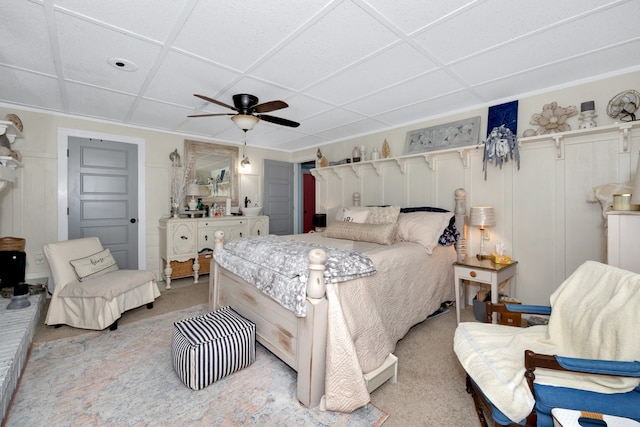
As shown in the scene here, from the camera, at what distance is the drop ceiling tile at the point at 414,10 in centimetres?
162

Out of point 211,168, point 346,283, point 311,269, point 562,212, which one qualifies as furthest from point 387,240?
point 211,168

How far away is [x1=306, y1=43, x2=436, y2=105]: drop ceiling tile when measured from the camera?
2211 mm

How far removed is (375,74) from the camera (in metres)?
2.51

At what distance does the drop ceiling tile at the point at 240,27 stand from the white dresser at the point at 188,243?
276 cm

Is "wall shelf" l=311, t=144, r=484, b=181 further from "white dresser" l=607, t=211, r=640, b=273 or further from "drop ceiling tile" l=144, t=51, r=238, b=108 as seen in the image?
"drop ceiling tile" l=144, t=51, r=238, b=108

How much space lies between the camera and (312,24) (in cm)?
183

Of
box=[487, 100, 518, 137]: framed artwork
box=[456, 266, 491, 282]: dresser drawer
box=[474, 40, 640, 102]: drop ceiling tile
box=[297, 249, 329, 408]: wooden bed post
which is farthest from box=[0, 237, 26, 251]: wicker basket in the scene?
box=[487, 100, 518, 137]: framed artwork

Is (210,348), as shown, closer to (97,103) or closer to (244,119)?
(244,119)

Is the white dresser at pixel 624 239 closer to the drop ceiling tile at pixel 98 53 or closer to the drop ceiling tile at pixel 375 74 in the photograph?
the drop ceiling tile at pixel 375 74

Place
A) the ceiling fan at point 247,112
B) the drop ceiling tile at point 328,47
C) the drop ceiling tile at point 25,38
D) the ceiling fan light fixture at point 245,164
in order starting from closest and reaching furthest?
1. the drop ceiling tile at point 25,38
2. the drop ceiling tile at point 328,47
3. the ceiling fan at point 247,112
4. the ceiling fan light fixture at point 245,164

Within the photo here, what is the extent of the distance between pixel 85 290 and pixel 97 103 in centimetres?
218

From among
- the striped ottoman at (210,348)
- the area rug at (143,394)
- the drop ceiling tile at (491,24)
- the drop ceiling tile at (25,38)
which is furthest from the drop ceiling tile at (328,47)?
the area rug at (143,394)

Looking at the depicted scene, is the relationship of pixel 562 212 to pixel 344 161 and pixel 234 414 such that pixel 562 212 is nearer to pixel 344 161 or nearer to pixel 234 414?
pixel 344 161

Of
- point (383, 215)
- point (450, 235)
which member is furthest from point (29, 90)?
point (450, 235)
